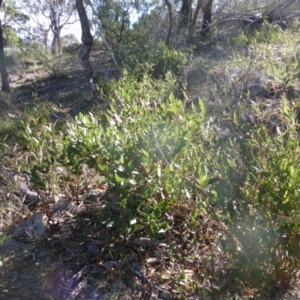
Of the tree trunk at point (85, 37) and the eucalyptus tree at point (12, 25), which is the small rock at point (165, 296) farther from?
the eucalyptus tree at point (12, 25)

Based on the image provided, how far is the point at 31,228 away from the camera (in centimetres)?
338

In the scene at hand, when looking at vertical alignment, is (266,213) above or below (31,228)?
above

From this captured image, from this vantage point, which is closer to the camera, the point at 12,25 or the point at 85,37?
the point at 85,37

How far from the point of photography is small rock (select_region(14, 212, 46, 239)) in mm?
3342

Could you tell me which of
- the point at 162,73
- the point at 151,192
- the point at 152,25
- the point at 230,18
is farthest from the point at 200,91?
the point at 152,25

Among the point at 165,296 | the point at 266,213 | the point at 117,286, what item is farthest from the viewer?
the point at 117,286

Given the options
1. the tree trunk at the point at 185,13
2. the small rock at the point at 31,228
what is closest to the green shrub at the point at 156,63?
the tree trunk at the point at 185,13

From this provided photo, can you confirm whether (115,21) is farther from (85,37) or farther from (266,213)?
(266,213)

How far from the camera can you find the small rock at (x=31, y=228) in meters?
3.34

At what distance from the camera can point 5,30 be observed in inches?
929

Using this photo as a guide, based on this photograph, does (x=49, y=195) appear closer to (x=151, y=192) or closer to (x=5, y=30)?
(x=151, y=192)

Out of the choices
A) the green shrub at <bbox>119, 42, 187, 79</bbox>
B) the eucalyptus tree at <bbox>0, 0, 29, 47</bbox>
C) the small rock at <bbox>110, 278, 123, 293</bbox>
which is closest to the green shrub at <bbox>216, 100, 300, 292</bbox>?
the small rock at <bbox>110, 278, 123, 293</bbox>

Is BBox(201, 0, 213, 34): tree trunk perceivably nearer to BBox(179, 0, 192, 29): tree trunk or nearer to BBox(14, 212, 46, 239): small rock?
BBox(179, 0, 192, 29): tree trunk

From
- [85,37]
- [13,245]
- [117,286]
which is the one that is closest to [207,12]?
[85,37]
